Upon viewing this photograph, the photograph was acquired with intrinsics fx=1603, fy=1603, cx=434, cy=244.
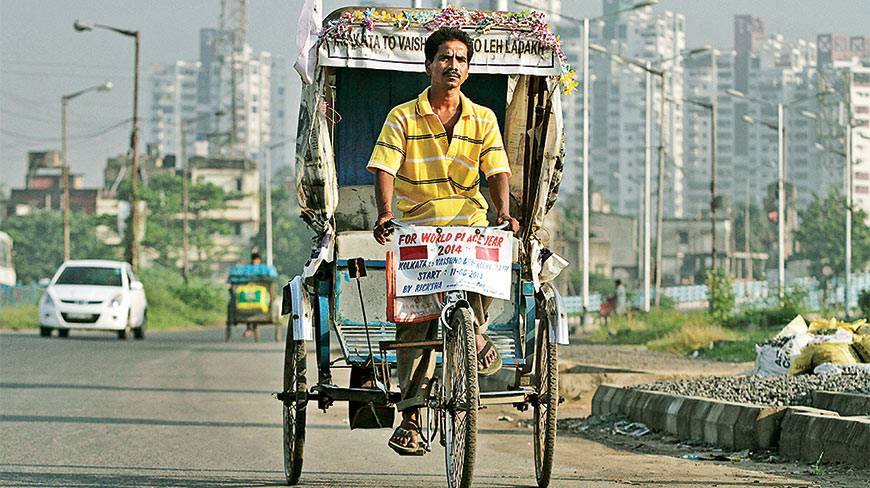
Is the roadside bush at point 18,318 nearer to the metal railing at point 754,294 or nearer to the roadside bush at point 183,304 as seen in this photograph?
the roadside bush at point 183,304

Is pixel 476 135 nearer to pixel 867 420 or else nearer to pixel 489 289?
pixel 489 289

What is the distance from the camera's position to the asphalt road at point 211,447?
9.71m

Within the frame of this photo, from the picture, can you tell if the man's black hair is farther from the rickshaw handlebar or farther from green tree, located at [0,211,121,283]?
green tree, located at [0,211,121,283]

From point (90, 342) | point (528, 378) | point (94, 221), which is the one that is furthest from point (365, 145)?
point (94, 221)

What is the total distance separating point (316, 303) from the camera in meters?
9.31

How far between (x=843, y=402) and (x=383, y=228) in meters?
4.87

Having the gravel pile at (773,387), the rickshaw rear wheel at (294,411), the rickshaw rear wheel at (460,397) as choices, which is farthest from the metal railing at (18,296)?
the rickshaw rear wheel at (460,397)

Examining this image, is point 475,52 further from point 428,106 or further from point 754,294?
point 754,294

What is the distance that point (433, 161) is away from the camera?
861 centimetres

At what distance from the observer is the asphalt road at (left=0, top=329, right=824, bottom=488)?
9711 mm

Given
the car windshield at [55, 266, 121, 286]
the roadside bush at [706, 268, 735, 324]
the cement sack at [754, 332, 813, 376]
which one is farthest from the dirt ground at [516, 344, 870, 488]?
the roadside bush at [706, 268, 735, 324]

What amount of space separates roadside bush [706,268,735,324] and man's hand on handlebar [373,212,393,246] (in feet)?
101

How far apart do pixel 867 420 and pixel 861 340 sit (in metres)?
5.85

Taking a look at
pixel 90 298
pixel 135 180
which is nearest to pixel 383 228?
pixel 90 298
